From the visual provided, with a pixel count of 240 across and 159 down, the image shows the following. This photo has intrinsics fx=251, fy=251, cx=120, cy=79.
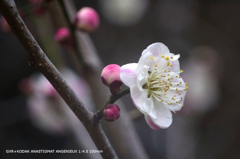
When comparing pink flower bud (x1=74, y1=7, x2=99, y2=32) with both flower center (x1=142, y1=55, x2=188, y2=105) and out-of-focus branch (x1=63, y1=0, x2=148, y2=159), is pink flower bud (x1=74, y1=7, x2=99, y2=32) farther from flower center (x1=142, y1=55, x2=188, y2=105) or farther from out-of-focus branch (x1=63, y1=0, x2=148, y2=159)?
flower center (x1=142, y1=55, x2=188, y2=105)

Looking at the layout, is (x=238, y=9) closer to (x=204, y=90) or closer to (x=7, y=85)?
(x=204, y=90)

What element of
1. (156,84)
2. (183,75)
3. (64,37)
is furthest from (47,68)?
(183,75)

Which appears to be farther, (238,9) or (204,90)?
(238,9)

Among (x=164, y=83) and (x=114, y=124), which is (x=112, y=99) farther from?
(x=114, y=124)

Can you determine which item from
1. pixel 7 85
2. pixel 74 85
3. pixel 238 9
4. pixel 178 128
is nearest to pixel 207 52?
pixel 238 9

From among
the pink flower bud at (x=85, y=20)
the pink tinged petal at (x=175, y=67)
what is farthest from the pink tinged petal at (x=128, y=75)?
the pink flower bud at (x=85, y=20)

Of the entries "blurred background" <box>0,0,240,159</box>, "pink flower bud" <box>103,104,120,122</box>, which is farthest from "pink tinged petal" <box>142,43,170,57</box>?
"blurred background" <box>0,0,240,159</box>

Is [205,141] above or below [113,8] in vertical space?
below

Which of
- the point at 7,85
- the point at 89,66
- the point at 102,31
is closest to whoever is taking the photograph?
the point at 89,66
